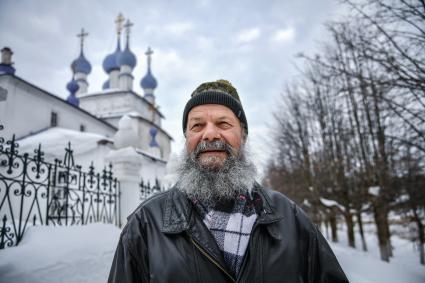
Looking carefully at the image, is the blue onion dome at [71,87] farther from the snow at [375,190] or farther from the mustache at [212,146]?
the mustache at [212,146]

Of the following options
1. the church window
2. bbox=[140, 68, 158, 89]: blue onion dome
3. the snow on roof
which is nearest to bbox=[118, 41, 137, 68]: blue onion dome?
A: bbox=[140, 68, 158, 89]: blue onion dome

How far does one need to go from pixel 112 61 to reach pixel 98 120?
12190 mm

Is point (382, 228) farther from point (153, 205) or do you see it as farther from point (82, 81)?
point (82, 81)

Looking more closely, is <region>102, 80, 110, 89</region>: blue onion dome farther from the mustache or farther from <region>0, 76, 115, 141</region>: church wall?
the mustache

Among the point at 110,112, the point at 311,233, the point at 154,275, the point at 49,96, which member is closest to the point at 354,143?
the point at 311,233

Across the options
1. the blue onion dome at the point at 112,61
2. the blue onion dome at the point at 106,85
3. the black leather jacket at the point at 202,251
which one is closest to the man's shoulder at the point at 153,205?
the black leather jacket at the point at 202,251

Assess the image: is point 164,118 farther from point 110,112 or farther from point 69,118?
point 69,118

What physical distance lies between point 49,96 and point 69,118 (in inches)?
104

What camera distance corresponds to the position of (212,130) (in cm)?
191

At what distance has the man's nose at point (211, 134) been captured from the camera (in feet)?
6.17

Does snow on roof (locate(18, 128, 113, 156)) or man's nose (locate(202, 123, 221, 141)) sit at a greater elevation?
snow on roof (locate(18, 128, 113, 156))

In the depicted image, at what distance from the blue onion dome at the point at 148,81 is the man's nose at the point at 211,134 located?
3608 cm

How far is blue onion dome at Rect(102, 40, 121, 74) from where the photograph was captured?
32.0m

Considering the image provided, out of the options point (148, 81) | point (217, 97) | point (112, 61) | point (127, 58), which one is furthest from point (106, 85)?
point (217, 97)
